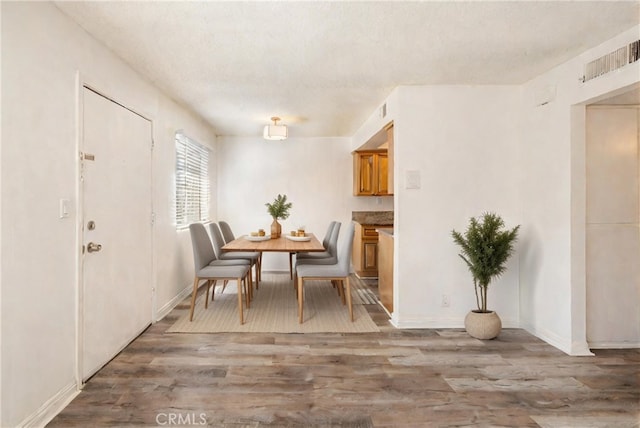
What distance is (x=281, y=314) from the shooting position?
409 cm

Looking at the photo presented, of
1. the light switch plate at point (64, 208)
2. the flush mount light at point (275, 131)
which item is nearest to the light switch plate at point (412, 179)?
the flush mount light at point (275, 131)

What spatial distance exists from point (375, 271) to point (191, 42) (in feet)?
14.5

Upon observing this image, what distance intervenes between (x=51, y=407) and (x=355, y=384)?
1818 millimetres

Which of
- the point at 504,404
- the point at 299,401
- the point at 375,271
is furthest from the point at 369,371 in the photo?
the point at 375,271

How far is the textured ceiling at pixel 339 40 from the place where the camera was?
7.42 ft

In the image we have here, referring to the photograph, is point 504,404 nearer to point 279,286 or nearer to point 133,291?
point 133,291

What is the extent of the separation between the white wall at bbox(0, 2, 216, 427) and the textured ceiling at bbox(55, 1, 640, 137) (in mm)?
294

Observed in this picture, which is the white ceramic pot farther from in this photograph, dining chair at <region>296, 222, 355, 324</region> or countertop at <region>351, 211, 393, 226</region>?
countertop at <region>351, 211, 393, 226</region>

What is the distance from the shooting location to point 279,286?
5508mm

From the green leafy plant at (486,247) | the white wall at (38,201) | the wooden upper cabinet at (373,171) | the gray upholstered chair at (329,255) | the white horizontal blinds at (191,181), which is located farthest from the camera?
the wooden upper cabinet at (373,171)

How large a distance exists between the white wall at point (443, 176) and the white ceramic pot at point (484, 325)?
12.4 inches

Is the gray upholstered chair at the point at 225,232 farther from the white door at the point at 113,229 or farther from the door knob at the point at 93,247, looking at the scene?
the door knob at the point at 93,247

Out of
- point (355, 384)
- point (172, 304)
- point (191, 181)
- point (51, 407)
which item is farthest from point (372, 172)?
point (51, 407)
